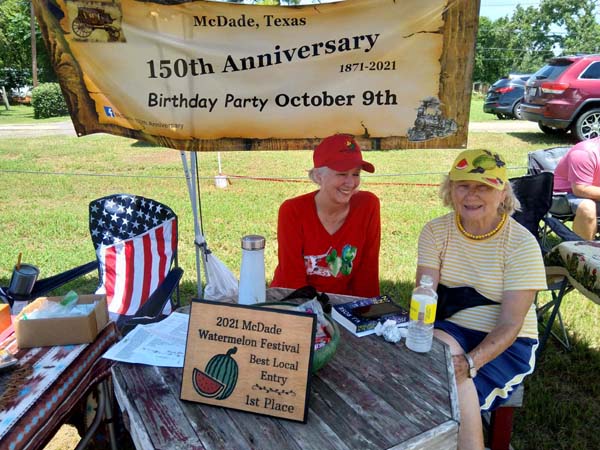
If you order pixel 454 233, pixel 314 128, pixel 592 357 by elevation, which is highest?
pixel 314 128

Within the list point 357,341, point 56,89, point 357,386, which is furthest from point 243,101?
point 56,89

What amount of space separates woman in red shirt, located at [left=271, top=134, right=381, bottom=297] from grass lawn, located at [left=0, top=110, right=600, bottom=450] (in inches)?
46.2

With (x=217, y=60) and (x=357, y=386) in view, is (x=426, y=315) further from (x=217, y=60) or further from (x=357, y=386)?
(x=217, y=60)

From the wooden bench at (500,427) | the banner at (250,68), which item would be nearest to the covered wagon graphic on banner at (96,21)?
the banner at (250,68)

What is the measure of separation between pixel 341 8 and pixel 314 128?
58 centimetres

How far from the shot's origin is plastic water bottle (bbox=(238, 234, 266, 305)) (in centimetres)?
163

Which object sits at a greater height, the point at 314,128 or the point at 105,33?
the point at 105,33

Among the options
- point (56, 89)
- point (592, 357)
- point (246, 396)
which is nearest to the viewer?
point (246, 396)

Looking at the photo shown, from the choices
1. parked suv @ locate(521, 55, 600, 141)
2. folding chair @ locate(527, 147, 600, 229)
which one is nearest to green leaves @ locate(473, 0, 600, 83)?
parked suv @ locate(521, 55, 600, 141)

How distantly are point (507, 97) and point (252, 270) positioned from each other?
16.2m

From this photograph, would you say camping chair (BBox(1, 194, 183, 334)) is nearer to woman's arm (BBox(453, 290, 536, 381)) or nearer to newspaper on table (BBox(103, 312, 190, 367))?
newspaper on table (BBox(103, 312, 190, 367))

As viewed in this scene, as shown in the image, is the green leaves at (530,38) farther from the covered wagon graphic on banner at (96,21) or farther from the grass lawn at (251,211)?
the covered wagon graphic on banner at (96,21)

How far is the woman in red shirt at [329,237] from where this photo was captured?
89.2 inches

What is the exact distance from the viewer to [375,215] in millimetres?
2355
